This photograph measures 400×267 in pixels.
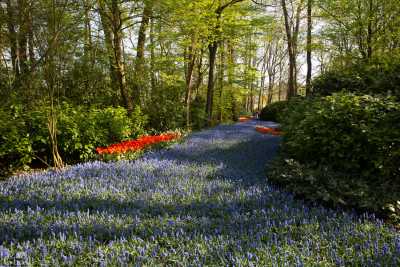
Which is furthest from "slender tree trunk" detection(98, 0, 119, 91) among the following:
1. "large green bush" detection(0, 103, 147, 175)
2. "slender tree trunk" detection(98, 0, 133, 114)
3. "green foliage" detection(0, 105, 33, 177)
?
"green foliage" detection(0, 105, 33, 177)

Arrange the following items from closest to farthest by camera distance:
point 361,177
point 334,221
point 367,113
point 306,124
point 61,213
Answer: point 334,221 → point 61,213 → point 361,177 → point 367,113 → point 306,124

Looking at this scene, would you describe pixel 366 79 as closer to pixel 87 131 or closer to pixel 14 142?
pixel 87 131

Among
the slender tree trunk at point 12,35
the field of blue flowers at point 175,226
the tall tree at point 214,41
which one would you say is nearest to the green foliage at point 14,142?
the field of blue flowers at point 175,226

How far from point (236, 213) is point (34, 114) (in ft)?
20.2

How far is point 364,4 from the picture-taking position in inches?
388

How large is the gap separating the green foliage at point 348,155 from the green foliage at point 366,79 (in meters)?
1.40

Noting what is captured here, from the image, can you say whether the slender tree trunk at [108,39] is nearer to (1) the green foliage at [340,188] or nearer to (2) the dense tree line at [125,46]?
(2) the dense tree line at [125,46]

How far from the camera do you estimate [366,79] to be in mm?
7305

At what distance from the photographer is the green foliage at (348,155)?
12.2ft

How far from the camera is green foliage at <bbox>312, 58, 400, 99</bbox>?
6477 millimetres

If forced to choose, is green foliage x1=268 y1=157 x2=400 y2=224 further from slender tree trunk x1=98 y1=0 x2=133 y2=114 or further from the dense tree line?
slender tree trunk x1=98 y1=0 x2=133 y2=114

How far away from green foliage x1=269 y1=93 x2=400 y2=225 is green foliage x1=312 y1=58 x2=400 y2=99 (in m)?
1.40

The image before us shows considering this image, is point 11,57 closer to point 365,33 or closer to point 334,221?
point 334,221

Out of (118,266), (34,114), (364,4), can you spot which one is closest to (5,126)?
(34,114)
